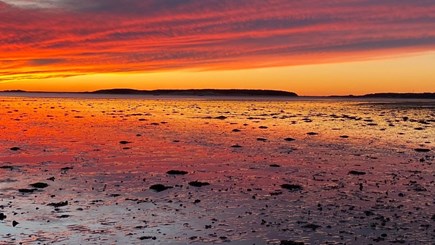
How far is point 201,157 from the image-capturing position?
30.7 meters

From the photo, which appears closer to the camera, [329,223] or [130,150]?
[329,223]

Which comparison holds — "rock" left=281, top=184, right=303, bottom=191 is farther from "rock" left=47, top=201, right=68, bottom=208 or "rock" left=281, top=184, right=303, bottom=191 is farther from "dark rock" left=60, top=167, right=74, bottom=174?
"dark rock" left=60, top=167, right=74, bottom=174

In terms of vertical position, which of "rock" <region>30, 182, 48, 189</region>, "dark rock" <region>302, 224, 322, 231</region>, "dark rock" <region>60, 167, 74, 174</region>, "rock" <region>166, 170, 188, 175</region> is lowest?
"dark rock" <region>60, 167, 74, 174</region>

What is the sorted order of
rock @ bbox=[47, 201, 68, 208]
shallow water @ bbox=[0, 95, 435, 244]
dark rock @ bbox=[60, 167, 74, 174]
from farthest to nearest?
dark rock @ bbox=[60, 167, 74, 174] < rock @ bbox=[47, 201, 68, 208] < shallow water @ bbox=[0, 95, 435, 244]

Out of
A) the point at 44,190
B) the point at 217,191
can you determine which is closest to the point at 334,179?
the point at 217,191

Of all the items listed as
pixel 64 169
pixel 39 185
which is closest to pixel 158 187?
pixel 39 185

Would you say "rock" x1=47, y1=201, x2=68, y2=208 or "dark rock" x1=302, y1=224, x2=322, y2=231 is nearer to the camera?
"dark rock" x1=302, y1=224, x2=322, y2=231

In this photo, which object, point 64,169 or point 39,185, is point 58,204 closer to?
point 39,185

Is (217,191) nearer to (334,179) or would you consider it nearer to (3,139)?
(334,179)

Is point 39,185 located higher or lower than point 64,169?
higher

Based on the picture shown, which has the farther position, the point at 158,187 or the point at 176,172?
the point at 176,172

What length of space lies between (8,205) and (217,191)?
7953 mm

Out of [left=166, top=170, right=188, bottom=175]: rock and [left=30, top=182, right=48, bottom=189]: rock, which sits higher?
[left=30, top=182, right=48, bottom=189]: rock

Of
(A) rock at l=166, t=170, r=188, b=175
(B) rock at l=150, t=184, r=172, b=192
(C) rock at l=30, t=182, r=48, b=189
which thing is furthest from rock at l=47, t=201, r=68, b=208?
(A) rock at l=166, t=170, r=188, b=175
